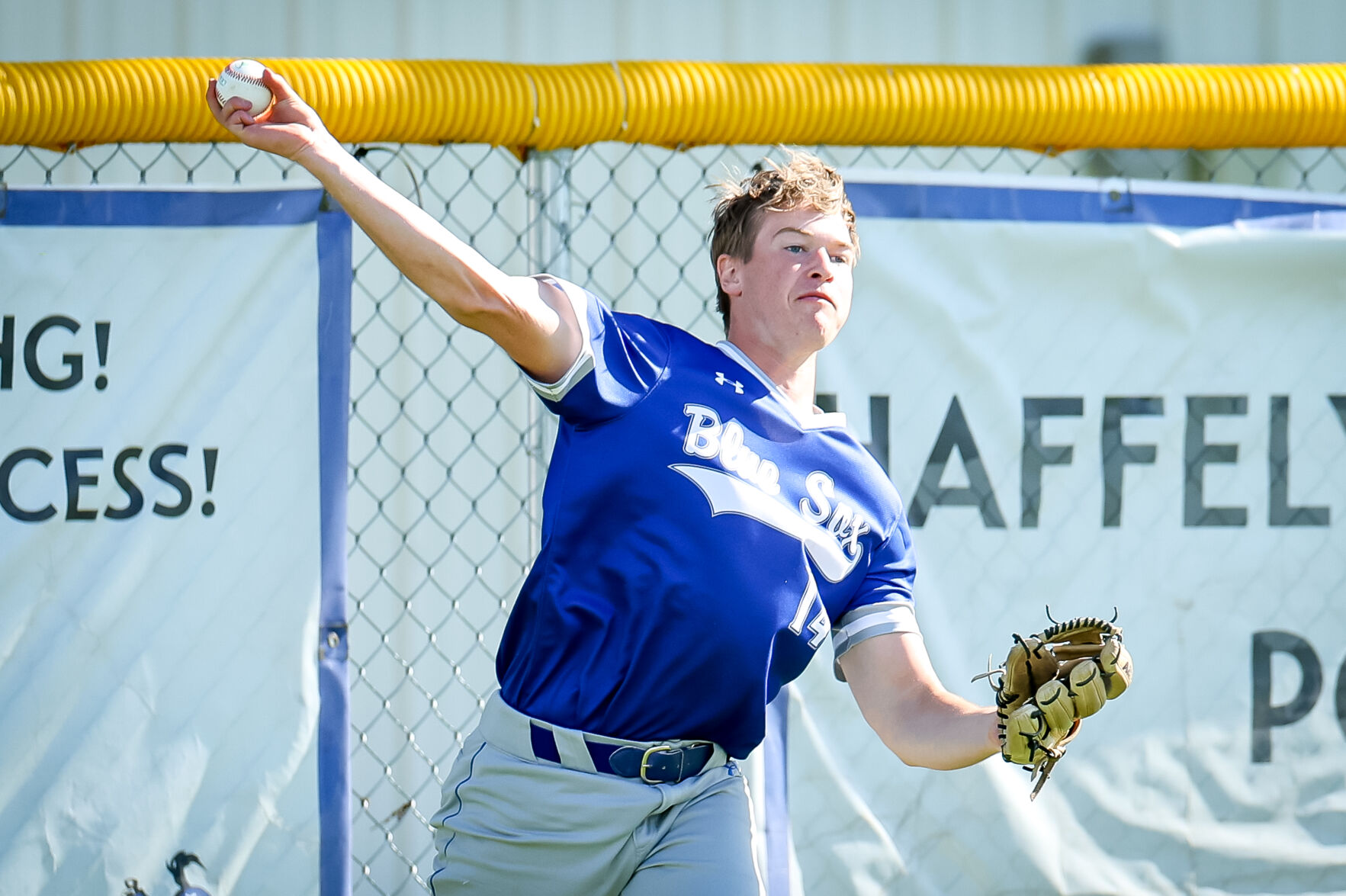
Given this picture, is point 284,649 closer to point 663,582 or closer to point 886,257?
point 663,582

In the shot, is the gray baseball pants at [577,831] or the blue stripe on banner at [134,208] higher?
the blue stripe on banner at [134,208]

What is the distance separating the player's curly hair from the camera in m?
2.18

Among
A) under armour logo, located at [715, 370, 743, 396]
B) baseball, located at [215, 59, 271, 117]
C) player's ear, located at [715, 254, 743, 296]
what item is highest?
baseball, located at [215, 59, 271, 117]

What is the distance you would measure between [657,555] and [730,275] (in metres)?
0.61

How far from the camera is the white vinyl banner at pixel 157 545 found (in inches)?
94.6

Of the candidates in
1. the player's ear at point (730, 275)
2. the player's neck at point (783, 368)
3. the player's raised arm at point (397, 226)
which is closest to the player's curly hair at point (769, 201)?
the player's ear at point (730, 275)

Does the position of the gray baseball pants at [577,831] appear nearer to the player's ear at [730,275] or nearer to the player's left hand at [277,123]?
the player's ear at [730,275]

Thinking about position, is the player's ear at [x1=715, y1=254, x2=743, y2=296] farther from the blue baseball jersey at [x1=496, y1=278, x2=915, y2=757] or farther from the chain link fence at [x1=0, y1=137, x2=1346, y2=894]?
the chain link fence at [x1=0, y1=137, x2=1346, y2=894]

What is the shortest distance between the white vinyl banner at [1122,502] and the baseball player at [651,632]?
612 mm

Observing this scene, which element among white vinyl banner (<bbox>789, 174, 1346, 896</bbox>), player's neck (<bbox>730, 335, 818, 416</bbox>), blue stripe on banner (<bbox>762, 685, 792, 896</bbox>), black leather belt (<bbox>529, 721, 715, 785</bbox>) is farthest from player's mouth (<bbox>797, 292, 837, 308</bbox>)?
blue stripe on banner (<bbox>762, 685, 792, 896</bbox>)

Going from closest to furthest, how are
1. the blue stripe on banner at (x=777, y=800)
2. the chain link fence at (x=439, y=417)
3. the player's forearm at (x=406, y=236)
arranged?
the player's forearm at (x=406, y=236) → the blue stripe on banner at (x=777, y=800) → the chain link fence at (x=439, y=417)

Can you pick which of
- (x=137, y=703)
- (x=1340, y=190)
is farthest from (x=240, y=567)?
(x=1340, y=190)

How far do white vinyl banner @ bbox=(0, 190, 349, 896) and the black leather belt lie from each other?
72cm

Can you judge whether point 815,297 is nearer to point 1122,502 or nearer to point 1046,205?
point 1046,205
